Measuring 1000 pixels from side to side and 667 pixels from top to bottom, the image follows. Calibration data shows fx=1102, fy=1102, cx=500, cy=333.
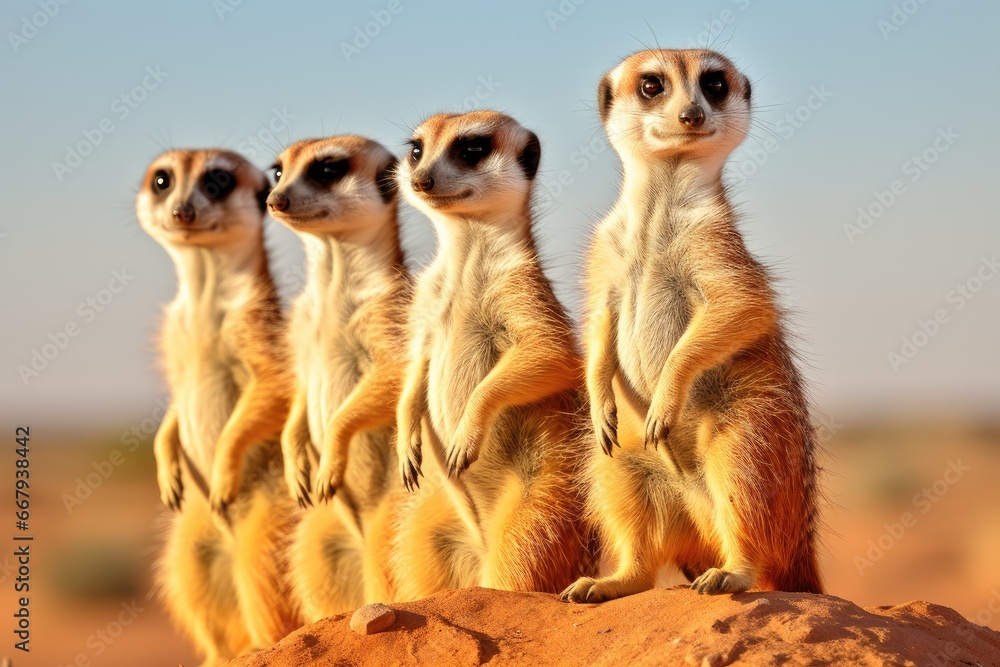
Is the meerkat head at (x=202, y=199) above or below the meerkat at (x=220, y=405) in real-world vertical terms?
above

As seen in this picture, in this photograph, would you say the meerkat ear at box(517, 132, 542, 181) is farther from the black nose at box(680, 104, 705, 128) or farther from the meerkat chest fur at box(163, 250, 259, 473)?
the meerkat chest fur at box(163, 250, 259, 473)

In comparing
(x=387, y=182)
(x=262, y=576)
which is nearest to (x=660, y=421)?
(x=387, y=182)

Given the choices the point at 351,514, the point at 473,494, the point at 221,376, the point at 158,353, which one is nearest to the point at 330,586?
the point at 351,514

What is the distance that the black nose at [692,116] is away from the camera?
4309 mm

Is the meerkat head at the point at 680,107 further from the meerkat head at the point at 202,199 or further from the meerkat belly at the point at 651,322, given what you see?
the meerkat head at the point at 202,199

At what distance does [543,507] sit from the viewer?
4785 mm

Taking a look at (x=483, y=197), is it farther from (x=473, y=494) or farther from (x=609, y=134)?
(x=473, y=494)

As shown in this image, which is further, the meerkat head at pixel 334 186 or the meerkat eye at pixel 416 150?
the meerkat head at pixel 334 186

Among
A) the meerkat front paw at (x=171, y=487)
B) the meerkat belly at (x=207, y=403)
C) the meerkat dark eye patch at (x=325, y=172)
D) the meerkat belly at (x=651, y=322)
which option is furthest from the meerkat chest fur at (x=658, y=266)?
the meerkat front paw at (x=171, y=487)

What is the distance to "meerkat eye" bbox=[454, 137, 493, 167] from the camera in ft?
16.6

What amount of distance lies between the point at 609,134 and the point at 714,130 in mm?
510

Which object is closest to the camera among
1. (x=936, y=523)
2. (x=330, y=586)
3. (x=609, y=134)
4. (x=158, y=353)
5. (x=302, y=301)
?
(x=609, y=134)

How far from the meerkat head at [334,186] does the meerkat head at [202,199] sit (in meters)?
0.49

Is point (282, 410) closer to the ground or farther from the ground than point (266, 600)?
farther from the ground
